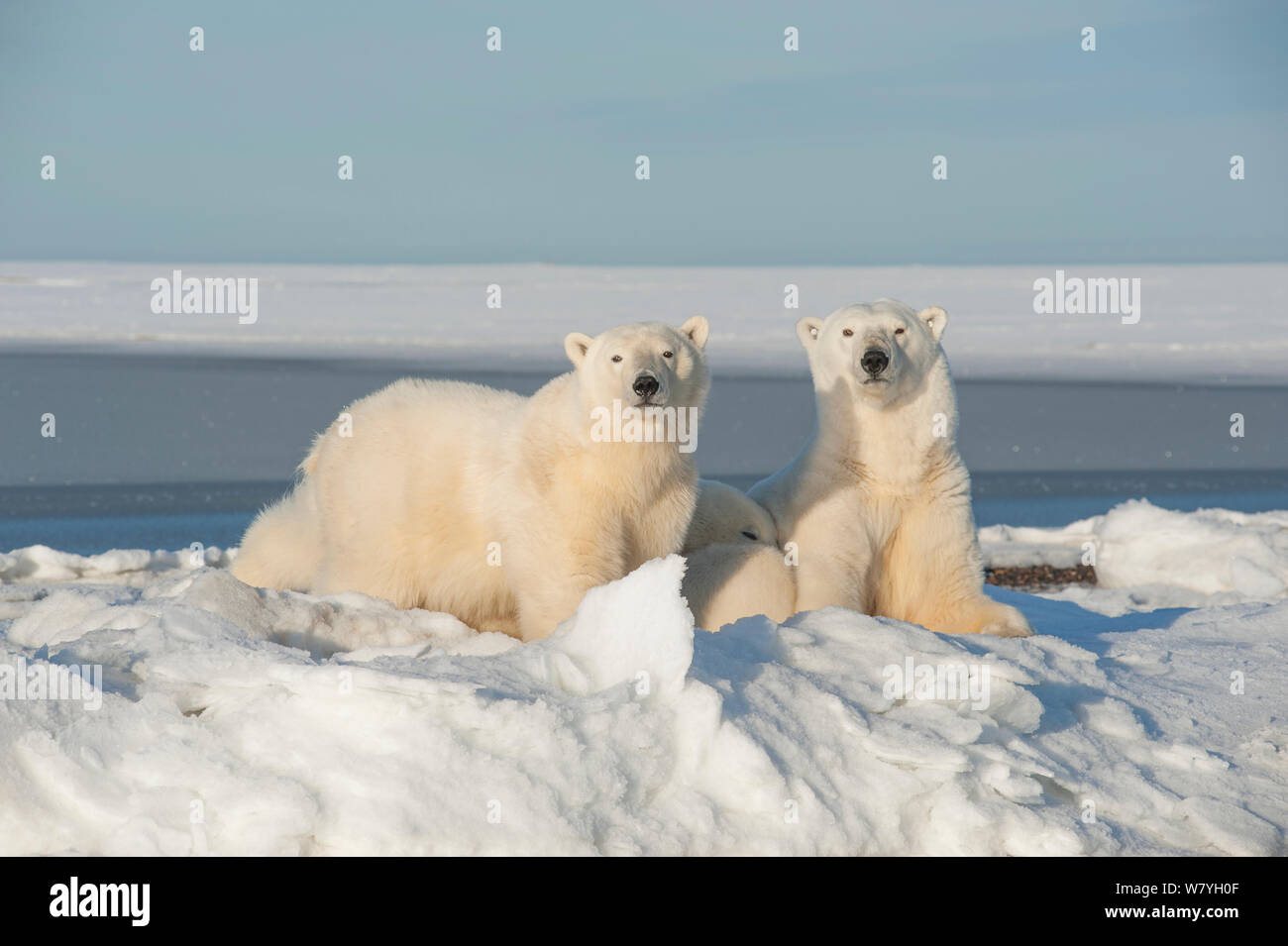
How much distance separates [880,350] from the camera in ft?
16.5

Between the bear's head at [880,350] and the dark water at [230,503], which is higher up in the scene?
the bear's head at [880,350]

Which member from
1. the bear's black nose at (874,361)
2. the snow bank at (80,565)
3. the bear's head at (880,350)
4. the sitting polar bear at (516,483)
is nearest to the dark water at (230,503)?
the snow bank at (80,565)

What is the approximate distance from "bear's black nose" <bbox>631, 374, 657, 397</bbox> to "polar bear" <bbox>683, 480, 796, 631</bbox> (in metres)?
0.74

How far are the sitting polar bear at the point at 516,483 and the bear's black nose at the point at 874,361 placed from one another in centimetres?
59

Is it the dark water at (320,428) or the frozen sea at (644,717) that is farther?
the dark water at (320,428)

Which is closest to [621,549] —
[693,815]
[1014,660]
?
[1014,660]

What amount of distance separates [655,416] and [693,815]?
186 centimetres

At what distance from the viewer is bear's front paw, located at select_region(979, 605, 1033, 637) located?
5.02 m

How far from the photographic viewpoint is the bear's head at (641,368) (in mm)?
4578

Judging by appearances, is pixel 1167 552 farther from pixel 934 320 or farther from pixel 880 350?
pixel 880 350

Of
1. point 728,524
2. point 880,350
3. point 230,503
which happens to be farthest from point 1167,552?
Answer: point 230,503

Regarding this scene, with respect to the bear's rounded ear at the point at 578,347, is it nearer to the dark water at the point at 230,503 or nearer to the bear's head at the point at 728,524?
the bear's head at the point at 728,524

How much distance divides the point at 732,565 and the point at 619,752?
1882mm

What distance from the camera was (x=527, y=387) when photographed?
15484 millimetres
